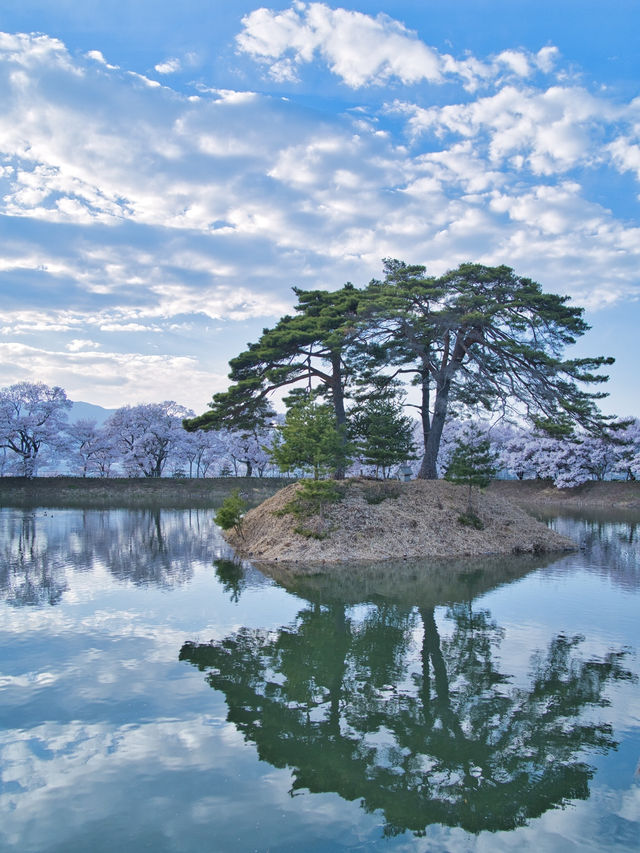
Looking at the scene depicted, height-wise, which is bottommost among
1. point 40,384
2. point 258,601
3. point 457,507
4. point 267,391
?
point 258,601

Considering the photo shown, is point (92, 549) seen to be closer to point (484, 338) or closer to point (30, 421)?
point (484, 338)

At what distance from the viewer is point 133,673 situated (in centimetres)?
915

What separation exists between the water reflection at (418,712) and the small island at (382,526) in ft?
28.6

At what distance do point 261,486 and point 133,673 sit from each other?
5460 centimetres

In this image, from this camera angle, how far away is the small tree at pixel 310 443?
23.2 meters

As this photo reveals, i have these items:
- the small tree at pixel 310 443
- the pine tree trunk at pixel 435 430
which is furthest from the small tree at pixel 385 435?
the pine tree trunk at pixel 435 430

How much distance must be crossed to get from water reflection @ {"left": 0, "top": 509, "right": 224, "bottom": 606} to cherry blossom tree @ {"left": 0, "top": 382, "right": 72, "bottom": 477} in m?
22.6

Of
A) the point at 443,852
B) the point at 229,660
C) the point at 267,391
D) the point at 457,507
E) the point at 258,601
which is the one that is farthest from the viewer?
the point at 267,391

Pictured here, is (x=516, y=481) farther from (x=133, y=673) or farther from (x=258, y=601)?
(x=133, y=673)

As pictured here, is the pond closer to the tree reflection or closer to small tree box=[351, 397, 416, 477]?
the tree reflection

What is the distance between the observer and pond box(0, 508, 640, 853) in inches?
216

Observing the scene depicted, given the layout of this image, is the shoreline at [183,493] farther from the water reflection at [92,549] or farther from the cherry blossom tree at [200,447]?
the water reflection at [92,549]

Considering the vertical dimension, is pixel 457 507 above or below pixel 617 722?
above

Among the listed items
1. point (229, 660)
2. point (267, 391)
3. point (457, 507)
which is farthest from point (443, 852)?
point (267, 391)
